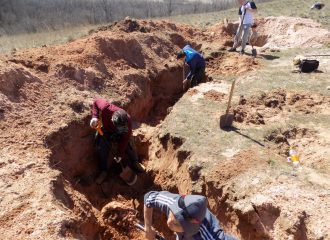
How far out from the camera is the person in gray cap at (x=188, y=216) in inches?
121

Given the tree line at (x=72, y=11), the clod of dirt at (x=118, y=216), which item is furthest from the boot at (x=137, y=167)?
the tree line at (x=72, y=11)

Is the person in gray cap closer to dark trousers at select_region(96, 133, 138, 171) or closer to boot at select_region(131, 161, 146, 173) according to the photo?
dark trousers at select_region(96, 133, 138, 171)

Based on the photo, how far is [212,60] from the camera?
1112 centimetres

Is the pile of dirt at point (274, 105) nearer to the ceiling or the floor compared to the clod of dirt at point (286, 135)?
nearer to the ceiling

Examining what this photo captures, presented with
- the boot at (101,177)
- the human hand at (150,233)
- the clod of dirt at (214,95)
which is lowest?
the boot at (101,177)

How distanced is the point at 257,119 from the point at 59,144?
4.17 meters

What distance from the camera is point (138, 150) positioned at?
747 cm

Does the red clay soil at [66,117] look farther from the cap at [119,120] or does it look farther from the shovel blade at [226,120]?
the shovel blade at [226,120]

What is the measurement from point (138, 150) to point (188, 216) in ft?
14.8

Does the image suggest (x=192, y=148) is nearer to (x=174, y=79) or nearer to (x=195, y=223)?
(x=195, y=223)

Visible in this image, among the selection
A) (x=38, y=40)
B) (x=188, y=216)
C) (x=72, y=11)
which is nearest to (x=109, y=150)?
(x=188, y=216)

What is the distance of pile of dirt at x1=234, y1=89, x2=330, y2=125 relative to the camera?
720cm

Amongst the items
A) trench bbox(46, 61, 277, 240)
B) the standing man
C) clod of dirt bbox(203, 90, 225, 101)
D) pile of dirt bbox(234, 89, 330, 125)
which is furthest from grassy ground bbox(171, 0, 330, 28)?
trench bbox(46, 61, 277, 240)

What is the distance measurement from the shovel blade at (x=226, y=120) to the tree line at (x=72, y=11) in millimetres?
13108
